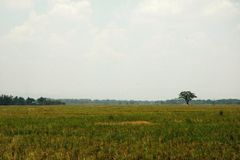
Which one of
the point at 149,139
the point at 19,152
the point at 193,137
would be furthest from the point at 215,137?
the point at 19,152

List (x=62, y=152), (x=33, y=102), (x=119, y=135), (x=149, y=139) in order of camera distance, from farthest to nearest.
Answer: (x=33, y=102) → (x=119, y=135) → (x=149, y=139) → (x=62, y=152)

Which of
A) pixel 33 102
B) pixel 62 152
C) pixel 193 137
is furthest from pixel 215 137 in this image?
pixel 33 102

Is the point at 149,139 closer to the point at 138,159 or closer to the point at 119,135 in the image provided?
the point at 119,135

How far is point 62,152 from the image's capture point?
13633 millimetres

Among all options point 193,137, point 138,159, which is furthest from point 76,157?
point 193,137

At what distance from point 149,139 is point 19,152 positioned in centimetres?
596

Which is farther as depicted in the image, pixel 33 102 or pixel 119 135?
pixel 33 102

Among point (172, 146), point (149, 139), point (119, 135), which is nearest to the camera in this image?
point (172, 146)

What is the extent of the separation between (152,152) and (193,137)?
5.09 m

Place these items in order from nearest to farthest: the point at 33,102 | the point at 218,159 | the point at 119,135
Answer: the point at 218,159, the point at 119,135, the point at 33,102

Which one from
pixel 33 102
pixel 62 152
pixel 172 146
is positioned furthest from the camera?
A: pixel 33 102

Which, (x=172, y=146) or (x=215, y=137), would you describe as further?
(x=215, y=137)

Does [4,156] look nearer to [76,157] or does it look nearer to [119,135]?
[76,157]

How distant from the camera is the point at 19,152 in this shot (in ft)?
45.6
